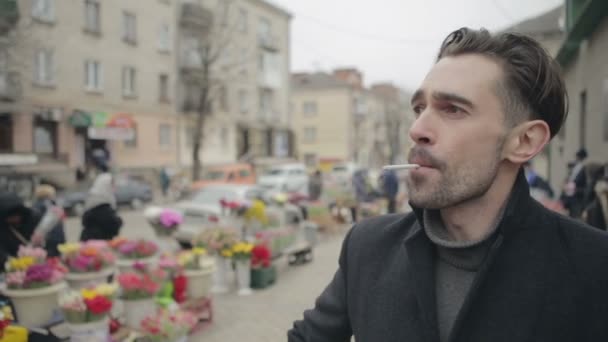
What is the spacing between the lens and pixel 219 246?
24.1 feet

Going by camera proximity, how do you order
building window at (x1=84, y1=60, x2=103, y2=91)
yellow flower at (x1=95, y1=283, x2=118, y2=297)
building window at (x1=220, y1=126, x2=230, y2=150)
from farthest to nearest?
building window at (x1=220, y1=126, x2=230, y2=150)
building window at (x1=84, y1=60, x2=103, y2=91)
yellow flower at (x1=95, y1=283, x2=118, y2=297)

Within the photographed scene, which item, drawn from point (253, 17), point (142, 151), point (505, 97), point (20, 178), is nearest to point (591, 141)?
point (505, 97)

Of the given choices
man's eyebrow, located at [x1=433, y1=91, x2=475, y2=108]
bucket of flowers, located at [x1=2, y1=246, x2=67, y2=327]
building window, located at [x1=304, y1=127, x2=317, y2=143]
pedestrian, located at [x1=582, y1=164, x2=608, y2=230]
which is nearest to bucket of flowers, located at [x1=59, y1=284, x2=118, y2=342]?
bucket of flowers, located at [x1=2, y1=246, x2=67, y2=327]

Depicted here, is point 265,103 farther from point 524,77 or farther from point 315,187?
point 524,77

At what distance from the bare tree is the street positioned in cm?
2026

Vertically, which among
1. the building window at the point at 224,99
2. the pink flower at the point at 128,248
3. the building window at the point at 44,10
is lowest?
the pink flower at the point at 128,248

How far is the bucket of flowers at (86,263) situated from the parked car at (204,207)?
3.89 meters

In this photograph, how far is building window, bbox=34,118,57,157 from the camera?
23469 millimetres

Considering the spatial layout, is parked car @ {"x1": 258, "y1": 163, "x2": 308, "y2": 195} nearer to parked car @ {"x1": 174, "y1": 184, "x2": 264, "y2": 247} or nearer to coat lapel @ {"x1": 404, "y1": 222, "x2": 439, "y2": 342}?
parked car @ {"x1": 174, "y1": 184, "x2": 264, "y2": 247}

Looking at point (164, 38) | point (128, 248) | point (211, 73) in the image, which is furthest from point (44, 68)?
point (128, 248)

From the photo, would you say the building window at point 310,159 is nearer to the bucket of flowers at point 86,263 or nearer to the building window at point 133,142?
the building window at point 133,142

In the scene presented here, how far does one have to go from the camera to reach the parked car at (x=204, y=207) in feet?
34.1

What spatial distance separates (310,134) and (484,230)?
53368mm

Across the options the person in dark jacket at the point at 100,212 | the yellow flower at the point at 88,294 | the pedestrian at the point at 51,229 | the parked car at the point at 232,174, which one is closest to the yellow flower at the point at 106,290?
the yellow flower at the point at 88,294
